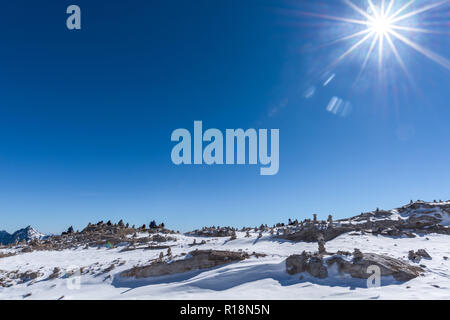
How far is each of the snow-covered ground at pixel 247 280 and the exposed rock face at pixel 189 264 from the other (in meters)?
0.48

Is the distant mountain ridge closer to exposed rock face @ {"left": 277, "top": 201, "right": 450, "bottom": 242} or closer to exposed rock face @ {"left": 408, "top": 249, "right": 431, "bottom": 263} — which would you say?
exposed rock face @ {"left": 277, "top": 201, "right": 450, "bottom": 242}

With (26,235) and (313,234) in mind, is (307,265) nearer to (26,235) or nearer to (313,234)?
(313,234)

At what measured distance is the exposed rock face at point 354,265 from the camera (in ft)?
37.8

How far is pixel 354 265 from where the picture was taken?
12.0 meters

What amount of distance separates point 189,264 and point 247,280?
16.0ft

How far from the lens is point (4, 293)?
1630 centimetres

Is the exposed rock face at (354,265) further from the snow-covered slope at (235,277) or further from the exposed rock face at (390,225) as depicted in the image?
the exposed rock face at (390,225)

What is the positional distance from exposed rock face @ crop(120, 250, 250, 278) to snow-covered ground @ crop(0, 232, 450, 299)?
1.56ft

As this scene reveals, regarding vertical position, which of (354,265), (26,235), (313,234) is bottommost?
(26,235)

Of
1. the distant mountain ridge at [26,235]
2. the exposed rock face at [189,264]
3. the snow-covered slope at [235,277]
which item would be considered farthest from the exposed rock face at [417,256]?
the distant mountain ridge at [26,235]

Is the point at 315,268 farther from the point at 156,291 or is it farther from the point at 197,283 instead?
the point at 156,291

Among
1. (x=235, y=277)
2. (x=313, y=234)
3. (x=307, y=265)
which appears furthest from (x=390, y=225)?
(x=235, y=277)
